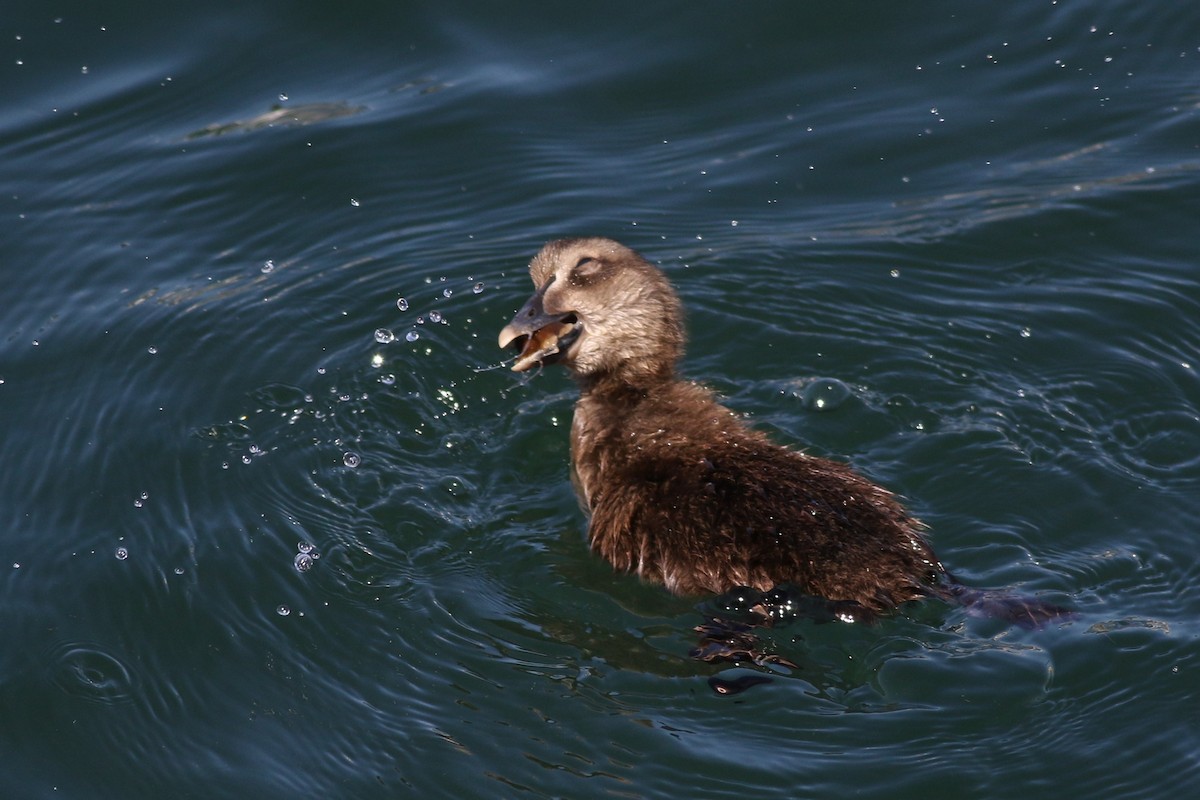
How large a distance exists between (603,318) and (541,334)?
0.28m

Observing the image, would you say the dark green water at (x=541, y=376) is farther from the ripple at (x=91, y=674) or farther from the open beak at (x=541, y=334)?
the open beak at (x=541, y=334)

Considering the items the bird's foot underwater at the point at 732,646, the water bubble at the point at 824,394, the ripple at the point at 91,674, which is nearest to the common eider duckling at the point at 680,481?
the bird's foot underwater at the point at 732,646

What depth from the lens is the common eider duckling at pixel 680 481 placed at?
569 centimetres

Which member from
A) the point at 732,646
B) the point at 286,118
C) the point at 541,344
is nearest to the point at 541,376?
the point at 541,344

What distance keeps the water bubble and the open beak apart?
1.20 m

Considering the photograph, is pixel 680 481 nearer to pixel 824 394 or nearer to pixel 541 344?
pixel 541 344

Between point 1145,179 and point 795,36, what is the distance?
252 cm

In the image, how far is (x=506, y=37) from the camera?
10398 mm

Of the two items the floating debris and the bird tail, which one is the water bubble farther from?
the floating debris

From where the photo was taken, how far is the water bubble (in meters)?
7.29

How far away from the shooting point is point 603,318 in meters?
6.80

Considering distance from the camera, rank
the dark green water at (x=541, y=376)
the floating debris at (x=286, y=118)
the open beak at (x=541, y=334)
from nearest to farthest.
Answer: the dark green water at (x=541, y=376) → the open beak at (x=541, y=334) → the floating debris at (x=286, y=118)

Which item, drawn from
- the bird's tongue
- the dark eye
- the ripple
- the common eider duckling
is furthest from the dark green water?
the dark eye

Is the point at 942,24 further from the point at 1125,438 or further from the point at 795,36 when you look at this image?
the point at 1125,438
